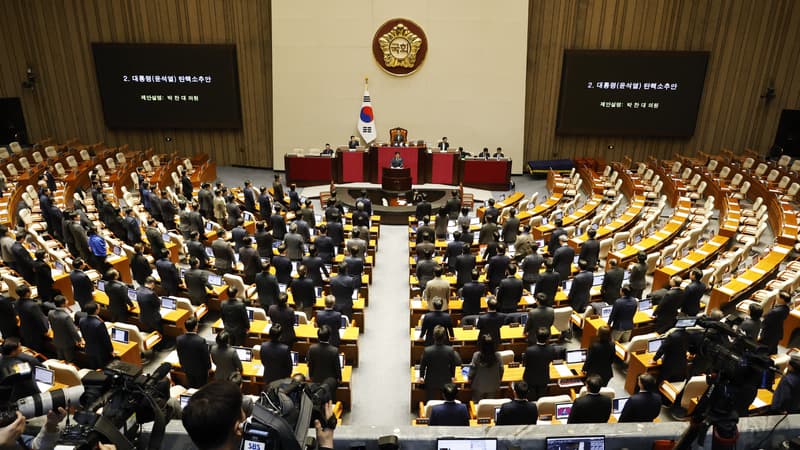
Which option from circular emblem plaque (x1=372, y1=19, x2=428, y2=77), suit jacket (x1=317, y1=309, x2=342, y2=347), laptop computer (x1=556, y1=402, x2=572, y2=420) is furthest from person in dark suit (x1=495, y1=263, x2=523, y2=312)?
circular emblem plaque (x1=372, y1=19, x2=428, y2=77)

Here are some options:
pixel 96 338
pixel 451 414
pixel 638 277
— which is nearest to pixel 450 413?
pixel 451 414

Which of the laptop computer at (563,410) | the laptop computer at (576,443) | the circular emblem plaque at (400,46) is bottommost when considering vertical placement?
the laptop computer at (563,410)

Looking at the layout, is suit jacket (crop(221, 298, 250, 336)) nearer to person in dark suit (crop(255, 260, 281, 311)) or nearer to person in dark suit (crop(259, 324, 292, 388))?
person in dark suit (crop(255, 260, 281, 311))

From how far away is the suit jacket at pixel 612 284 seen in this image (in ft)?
25.6

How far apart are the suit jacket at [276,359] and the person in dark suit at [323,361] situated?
0.22 m

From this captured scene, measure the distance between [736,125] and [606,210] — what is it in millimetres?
9481

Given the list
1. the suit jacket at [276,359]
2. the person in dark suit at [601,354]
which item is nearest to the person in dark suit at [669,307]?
the person in dark suit at [601,354]

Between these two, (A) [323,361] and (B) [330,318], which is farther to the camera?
(B) [330,318]

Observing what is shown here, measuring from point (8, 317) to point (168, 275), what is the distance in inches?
78.5

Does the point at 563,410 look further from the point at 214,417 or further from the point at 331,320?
the point at 214,417

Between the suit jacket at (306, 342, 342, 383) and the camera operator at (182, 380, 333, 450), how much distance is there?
3.34 metres

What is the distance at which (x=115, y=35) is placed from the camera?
1759 cm

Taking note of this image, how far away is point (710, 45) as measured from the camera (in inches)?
679

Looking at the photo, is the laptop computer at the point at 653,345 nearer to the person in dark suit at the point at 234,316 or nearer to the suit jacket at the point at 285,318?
the suit jacket at the point at 285,318
